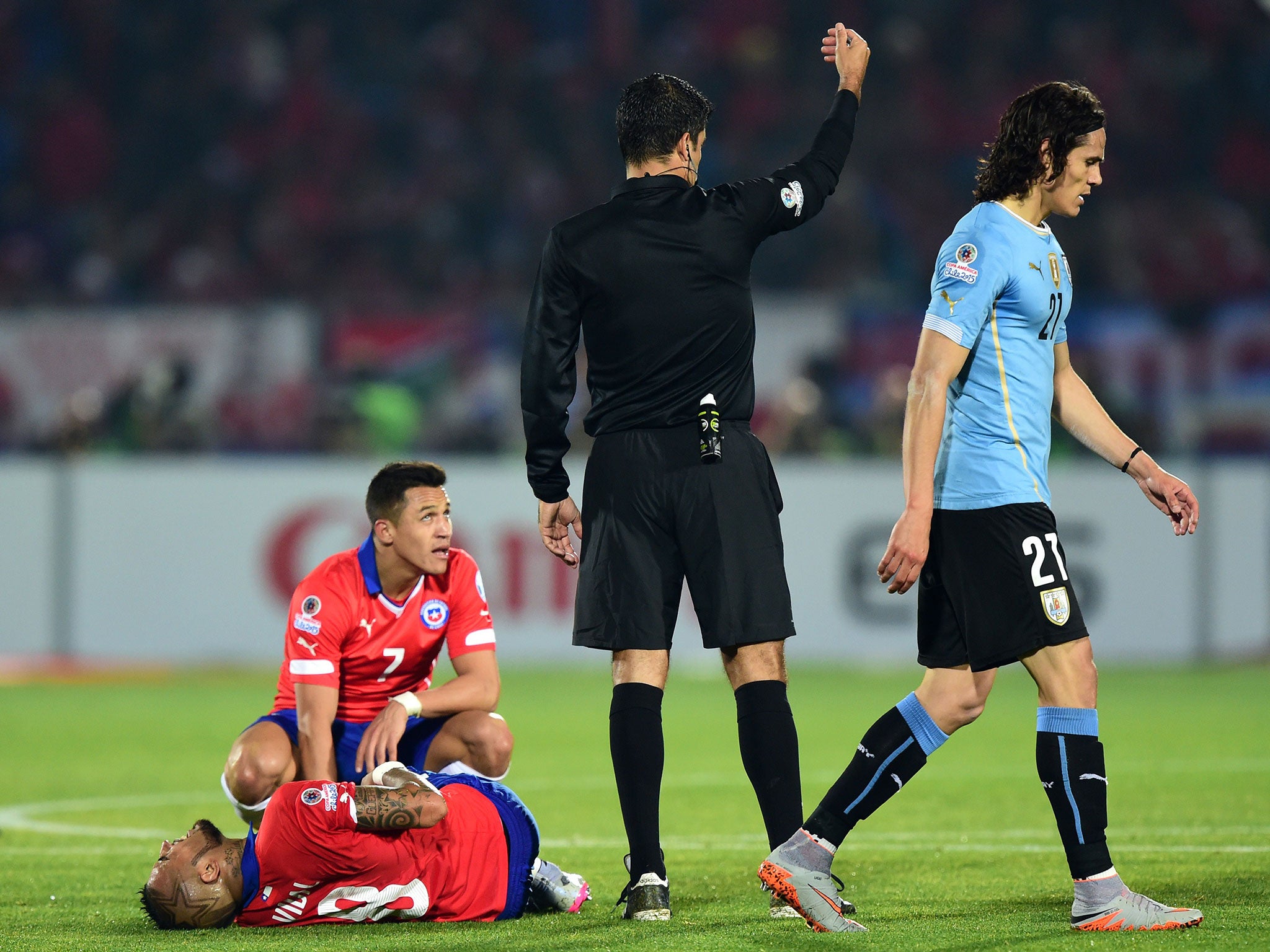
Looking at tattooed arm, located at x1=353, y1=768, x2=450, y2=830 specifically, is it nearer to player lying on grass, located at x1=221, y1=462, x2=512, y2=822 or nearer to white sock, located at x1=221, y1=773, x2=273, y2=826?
player lying on grass, located at x1=221, y1=462, x2=512, y2=822

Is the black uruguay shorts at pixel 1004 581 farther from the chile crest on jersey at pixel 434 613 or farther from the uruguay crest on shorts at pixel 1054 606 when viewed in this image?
the chile crest on jersey at pixel 434 613

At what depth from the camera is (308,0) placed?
19562 millimetres

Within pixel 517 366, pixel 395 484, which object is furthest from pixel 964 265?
pixel 517 366

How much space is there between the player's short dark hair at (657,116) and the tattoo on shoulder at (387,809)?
1.75 meters

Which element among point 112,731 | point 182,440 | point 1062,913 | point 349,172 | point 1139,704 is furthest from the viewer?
point 349,172

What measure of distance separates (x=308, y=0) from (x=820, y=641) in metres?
10.4

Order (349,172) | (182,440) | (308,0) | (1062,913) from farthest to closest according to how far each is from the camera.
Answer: (308,0) → (349,172) → (182,440) → (1062,913)

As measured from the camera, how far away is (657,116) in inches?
178

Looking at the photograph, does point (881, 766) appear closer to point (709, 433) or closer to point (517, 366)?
point (709, 433)

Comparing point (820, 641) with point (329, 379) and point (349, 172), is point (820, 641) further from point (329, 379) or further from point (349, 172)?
point (349, 172)

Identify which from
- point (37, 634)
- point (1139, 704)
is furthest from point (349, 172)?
point (1139, 704)

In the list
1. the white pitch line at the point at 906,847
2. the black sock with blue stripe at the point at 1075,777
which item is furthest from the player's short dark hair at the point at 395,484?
the black sock with blue stripe at the point at 1075,777

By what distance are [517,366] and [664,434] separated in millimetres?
10746

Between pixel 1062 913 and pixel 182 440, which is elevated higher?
pixel 182 440
